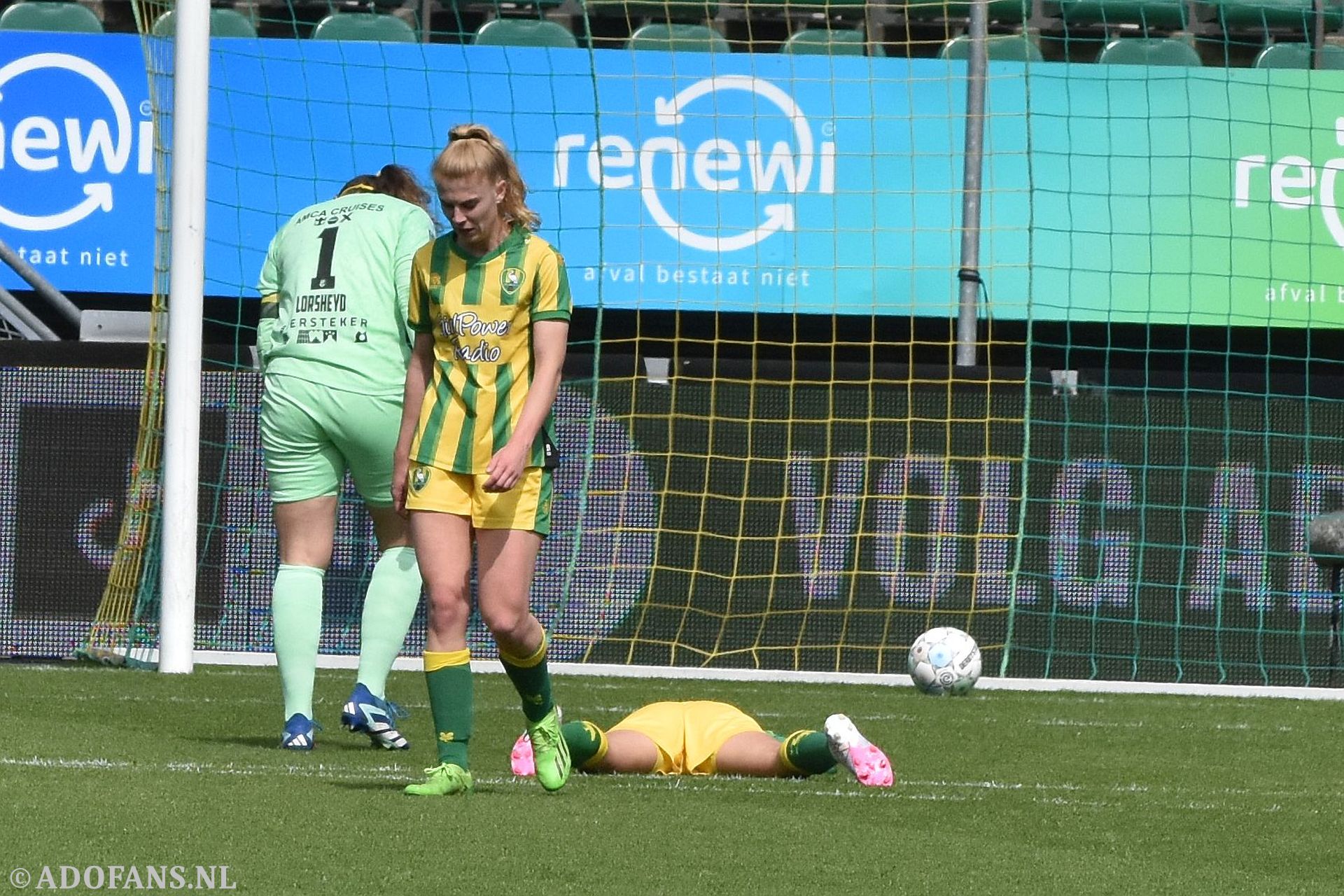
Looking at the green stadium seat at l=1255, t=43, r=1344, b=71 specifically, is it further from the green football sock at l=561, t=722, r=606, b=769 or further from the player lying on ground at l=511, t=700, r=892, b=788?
the green football sock at l=561, t=722, r=606, b=769

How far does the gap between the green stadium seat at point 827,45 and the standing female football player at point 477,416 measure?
284 inches

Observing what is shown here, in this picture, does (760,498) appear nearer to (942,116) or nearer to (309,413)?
(942,116)

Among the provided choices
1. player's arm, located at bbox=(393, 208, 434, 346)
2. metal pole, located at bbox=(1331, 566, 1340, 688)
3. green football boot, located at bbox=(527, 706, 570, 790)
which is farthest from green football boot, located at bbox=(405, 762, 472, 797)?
metal pole, located at bbox=(1331, 566, 1340, 688)

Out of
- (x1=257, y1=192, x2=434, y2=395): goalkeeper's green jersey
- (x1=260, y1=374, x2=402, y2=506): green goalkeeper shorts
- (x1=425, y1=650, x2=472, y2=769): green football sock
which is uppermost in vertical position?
(x1=257, y1=192, x2=434, y2=395): goalkeeper's green jersey

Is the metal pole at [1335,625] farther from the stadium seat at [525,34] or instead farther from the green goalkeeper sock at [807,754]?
the stadium seat at [525,34]

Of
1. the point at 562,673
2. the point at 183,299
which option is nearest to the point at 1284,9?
the point at 562,673

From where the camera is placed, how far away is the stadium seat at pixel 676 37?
11227 millimetres

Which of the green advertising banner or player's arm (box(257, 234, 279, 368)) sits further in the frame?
the green advertising banner

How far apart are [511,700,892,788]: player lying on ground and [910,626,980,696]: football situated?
2.95m

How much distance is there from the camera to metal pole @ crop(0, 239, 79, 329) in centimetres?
943

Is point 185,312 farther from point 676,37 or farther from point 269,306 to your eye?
point 676,37

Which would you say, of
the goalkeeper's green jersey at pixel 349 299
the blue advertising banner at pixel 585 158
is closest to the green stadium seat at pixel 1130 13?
the blue advertising banner at pixel 585 158

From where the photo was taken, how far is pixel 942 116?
923 cm

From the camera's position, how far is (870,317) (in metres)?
10.7
